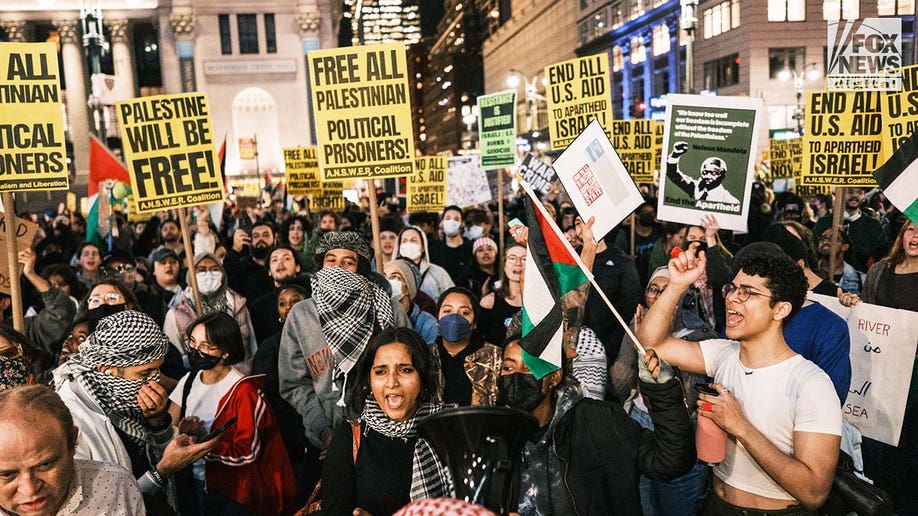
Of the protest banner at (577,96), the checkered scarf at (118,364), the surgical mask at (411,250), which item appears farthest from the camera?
the protest banner at (577,96)

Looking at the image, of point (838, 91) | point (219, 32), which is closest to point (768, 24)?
point (219, 32)

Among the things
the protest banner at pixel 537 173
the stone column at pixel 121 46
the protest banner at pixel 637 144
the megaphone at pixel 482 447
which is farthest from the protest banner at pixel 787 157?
the stone column at pixel 121 46

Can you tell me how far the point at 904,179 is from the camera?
4.64 metres

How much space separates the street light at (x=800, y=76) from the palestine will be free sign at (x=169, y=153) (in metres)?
34.3

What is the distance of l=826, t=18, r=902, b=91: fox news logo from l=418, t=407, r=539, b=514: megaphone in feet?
22.3

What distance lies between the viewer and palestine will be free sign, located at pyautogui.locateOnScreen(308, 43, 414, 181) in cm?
661

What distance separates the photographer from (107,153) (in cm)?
1236

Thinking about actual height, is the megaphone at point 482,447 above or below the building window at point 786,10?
below

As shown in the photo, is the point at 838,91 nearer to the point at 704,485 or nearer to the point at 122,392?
the point at 704,485

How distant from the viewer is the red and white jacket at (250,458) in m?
3.94

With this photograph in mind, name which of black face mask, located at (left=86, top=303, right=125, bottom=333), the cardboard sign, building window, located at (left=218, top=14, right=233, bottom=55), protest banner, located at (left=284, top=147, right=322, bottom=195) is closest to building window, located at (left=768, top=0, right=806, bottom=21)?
building window, located at (left=218, top=14, right=233, bottom=55)

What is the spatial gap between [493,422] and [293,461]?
11.7 feet

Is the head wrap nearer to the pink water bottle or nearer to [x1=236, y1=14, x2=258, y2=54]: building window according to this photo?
the pink water bottle

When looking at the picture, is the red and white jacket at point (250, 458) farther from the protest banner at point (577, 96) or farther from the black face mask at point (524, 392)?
the protest banner at point (577, 96)
